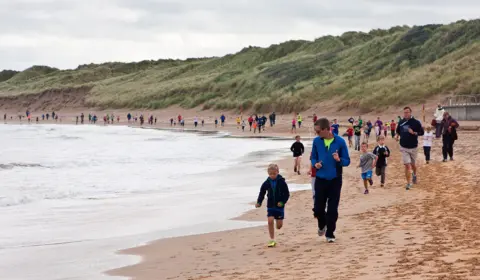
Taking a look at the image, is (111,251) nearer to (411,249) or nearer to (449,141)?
(411,249)

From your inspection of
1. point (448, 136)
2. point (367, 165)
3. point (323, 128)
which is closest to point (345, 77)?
point (448, 136)

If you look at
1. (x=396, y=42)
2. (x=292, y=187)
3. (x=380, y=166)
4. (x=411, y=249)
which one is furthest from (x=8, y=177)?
(x=396, y=42)

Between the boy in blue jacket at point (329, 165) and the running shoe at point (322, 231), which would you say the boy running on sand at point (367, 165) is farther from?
the boy in blue jacket at point (329, 165)

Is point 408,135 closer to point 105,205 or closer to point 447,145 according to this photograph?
point 105,205

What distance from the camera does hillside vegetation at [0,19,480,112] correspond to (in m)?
55.4

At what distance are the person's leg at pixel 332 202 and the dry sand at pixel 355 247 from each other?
218 mm

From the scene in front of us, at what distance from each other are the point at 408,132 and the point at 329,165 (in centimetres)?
555

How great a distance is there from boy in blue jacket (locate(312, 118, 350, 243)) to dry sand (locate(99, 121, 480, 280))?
0.42 meters

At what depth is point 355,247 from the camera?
8.54m

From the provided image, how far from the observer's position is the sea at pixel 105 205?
9.55 metres

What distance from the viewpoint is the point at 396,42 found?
2970 inches

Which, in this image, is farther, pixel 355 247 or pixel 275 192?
pixel 275 192

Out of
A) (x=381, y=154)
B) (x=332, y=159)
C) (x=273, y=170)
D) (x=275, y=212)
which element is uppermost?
(x=332, y=159)

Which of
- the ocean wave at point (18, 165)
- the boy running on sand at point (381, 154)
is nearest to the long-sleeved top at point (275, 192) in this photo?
the boy running on sand at point (381, 154)
